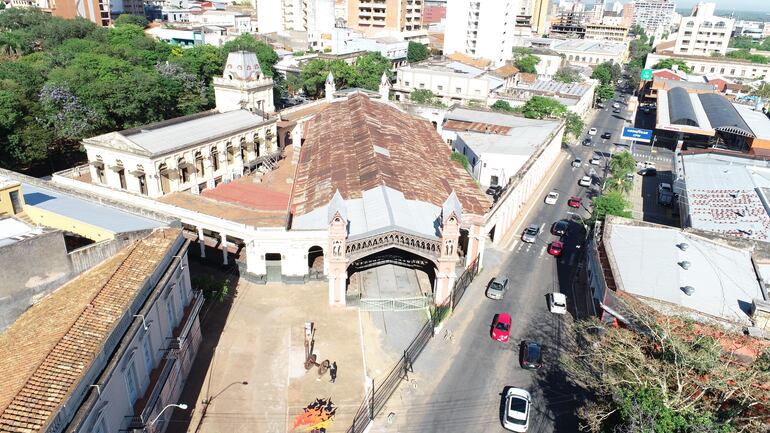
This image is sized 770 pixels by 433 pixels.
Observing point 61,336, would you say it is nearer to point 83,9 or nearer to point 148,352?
point 148,352

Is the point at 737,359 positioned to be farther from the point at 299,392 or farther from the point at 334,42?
the point at 334,42

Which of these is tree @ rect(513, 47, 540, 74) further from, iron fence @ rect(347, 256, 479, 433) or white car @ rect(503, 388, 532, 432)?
white car @ rect(503, 388, 532, 432)

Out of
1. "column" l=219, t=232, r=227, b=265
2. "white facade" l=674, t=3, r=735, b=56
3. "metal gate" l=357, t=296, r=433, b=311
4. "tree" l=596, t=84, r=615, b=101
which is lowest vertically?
"metal gate" l=357, t=296, r=433, b=311

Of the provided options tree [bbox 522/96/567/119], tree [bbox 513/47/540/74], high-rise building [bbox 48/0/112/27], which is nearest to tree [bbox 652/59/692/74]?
tree [bbox 513/47/540/74]

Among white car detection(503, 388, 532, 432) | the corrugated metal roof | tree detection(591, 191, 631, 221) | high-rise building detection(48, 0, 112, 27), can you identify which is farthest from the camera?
high-rise building detection(48, 0, 112, 27)

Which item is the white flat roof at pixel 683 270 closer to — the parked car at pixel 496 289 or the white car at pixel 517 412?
the parked car at pixel 496 289

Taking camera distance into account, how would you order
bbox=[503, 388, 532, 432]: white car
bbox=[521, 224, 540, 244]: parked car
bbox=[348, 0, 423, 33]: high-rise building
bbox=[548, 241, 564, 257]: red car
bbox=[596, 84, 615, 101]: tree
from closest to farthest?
1. bbox=[503, 388, 532, 432]: white car
2. bbox=[548, 241, 564, 257]: red car
3. bbox=[521, 224, 540, 244]: parked car
4. bbox=[596, 84, 615, 101]: tree
5. bbox=[348, 0, 423, 33]: high-rise building

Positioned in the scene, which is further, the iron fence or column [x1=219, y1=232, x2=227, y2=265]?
column [x1=219, y1=232, x2=227, y2=265]
